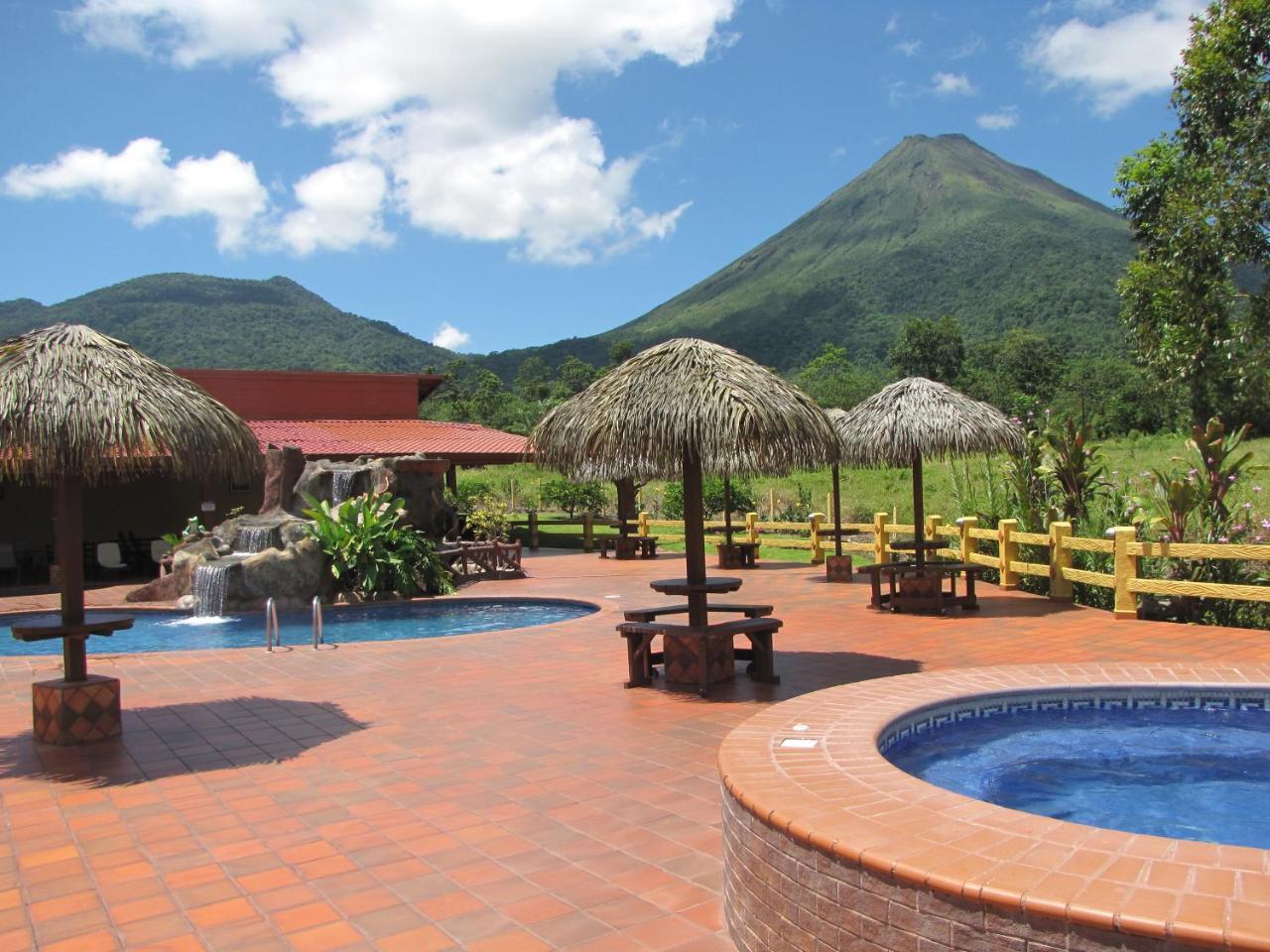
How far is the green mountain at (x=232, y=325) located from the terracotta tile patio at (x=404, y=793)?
6237cm

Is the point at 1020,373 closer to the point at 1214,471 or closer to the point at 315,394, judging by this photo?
the point at 315,394

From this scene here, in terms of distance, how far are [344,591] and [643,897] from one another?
11712 millimetres

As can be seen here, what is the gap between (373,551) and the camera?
14914 mm

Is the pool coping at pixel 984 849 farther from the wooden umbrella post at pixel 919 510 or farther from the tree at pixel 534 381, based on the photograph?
the tree at pixel 534 381

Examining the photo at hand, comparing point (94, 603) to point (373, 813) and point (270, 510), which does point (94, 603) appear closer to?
point (270, 510)

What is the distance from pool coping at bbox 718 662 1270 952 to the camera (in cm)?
239

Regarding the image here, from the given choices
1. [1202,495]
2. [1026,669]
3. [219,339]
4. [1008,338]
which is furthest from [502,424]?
[1026,669]

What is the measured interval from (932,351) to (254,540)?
60111 millimetres

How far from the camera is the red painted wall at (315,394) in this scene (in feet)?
81.7

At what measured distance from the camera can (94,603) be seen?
15375mm

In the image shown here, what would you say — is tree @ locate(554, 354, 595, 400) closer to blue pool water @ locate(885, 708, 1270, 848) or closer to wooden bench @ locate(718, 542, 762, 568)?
wooden bench @ locate(718, 542, 762, 568)

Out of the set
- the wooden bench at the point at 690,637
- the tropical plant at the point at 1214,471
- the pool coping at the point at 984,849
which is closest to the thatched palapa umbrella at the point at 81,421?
the wooden bench at the point at 690,637

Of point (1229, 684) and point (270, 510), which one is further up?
point (270, 510)

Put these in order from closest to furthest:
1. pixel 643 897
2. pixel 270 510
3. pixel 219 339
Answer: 1. pixel 643 897
2. pixel 270 510
3. pixel 219 339
